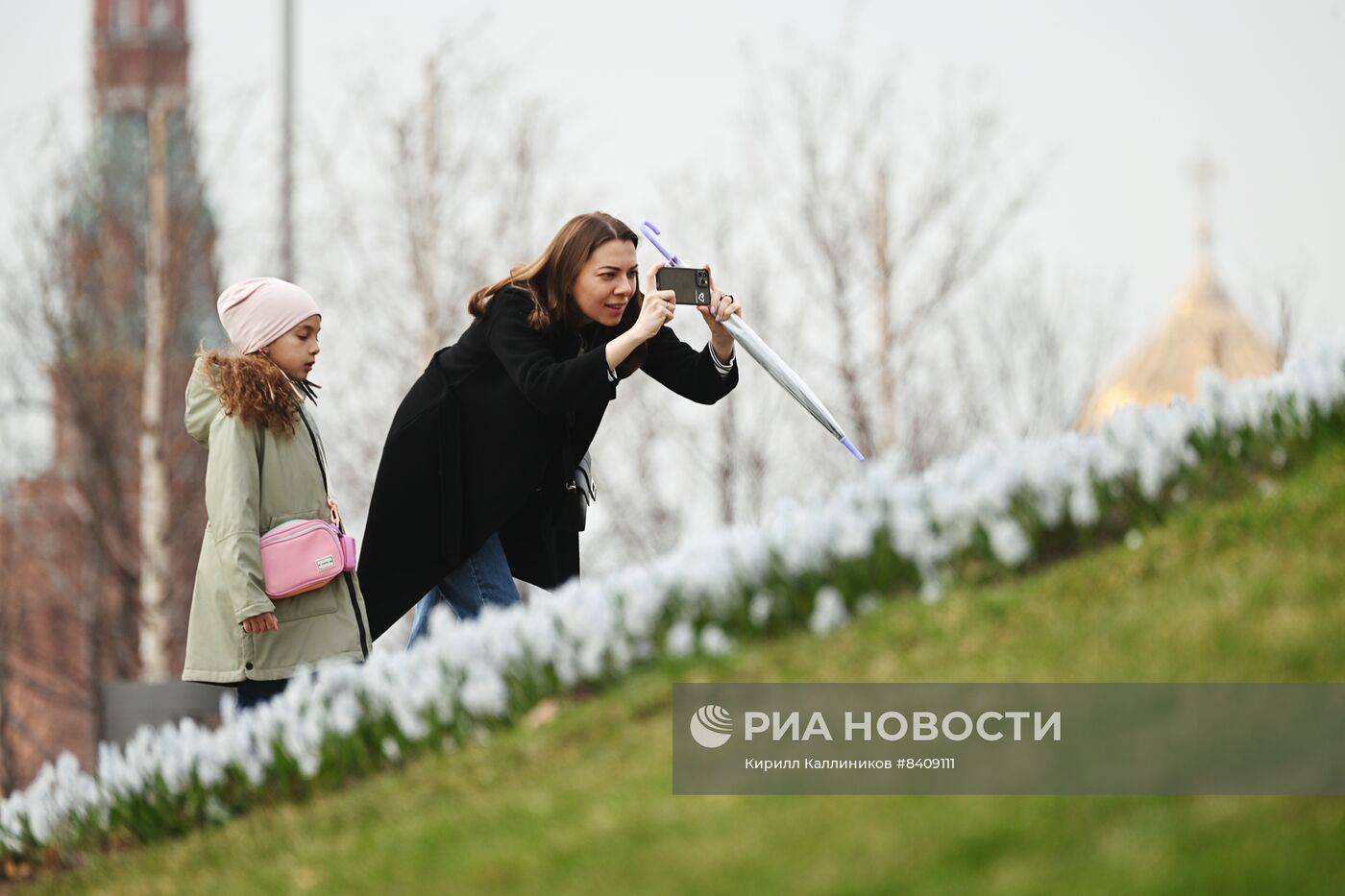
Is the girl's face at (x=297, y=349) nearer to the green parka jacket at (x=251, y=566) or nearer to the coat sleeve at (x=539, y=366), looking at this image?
the green parka jacket at (x=251, y=566)

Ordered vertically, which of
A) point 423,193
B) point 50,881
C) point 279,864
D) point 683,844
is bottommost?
point 50,881

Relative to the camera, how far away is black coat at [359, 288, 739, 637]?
16.7 feet

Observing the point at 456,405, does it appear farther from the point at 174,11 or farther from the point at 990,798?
the point at 174,11

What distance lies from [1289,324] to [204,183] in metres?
10.3

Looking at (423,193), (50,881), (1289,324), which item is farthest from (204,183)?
(50,881)

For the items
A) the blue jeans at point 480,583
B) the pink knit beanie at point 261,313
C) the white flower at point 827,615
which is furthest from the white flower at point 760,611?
the pink knit beanie at point 261,313

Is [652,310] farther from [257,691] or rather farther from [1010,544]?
[257,691]

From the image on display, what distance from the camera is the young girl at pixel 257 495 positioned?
466cm

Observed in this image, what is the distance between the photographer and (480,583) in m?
5.20

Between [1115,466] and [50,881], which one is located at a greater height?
[1115,466]

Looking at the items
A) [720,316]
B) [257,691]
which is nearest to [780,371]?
[720,316]

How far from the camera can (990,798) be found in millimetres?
2869

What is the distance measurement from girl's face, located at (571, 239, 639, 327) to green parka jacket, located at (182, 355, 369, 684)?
98cm

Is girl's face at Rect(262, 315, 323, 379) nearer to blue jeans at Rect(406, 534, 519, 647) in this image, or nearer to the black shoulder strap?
the black shoulder strap
